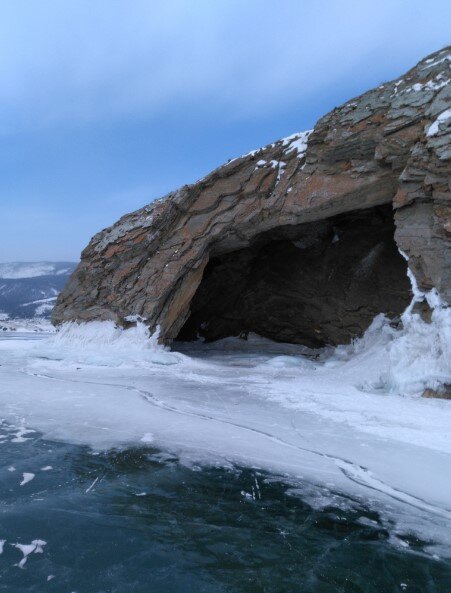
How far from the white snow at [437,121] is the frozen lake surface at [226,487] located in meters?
4.16

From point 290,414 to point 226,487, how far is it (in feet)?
8.43

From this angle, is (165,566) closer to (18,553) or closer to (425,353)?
(18,553)

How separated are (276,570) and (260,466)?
Result: 1.57 metres

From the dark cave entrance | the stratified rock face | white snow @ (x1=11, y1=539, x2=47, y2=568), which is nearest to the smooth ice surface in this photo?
white snow @ (x1=11, y1=539, x2=47, y2=568)

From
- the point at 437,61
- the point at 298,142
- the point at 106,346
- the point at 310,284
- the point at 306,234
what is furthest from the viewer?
the point at 310,284

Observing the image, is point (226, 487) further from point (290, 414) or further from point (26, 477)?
point (290, 414)

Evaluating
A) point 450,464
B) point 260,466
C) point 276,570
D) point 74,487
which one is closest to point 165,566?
point 276,570

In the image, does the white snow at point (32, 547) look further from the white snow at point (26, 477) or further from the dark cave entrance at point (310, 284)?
the dark cave entrance at point (310, 284)

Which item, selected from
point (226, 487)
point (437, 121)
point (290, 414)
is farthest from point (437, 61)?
point (226, 487)

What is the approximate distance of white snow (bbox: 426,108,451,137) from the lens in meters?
8.63

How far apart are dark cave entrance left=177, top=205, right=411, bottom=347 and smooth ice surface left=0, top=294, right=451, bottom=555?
211cm

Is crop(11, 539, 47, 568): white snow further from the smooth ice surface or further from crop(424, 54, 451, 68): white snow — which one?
crop(424, 54, 451, 68): white snow

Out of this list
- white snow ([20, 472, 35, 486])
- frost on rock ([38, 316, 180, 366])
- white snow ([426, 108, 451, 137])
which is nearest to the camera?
white snow ([20, 472, 35, 486])

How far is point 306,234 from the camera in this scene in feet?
48.9
